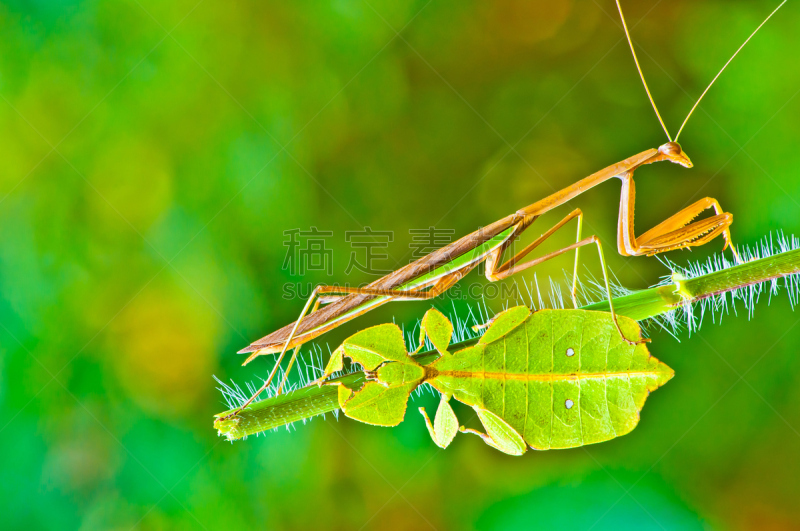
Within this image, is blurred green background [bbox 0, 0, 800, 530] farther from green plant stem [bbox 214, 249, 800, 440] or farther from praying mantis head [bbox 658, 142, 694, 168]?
green plant stem [bbox 214, 249, 800, 440]

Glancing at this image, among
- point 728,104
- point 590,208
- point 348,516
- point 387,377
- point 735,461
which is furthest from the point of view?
point 590,208

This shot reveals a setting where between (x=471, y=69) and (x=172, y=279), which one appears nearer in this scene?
(x=172, y=279)

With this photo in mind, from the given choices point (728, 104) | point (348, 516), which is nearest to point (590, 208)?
point (728, 104)

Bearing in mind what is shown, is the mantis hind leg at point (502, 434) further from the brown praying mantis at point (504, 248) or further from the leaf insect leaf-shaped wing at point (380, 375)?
the brown praying mantis at point (504, 248)

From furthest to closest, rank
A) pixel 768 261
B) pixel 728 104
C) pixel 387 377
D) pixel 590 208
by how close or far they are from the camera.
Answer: pixel 590 208
pixel 728 104
pixel 768 261
pixel 387 377

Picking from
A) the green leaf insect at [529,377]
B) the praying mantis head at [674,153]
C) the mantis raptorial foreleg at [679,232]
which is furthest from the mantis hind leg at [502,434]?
the praying mantis head at [674,153]

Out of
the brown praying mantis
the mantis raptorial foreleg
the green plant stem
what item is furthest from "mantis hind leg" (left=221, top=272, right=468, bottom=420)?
the mantis raptorial foreleg

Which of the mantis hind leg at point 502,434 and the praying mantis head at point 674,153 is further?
the praying mantis head at point 674,153

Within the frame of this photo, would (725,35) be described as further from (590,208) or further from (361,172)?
(361,172)
